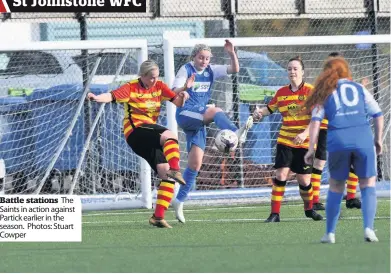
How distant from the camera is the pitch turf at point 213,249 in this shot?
8719 millimetres

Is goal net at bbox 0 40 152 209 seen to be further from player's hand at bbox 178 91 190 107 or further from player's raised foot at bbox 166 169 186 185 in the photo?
player's raised foot at bbox 166 169 186 185

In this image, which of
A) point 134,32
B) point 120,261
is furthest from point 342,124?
point 134,32

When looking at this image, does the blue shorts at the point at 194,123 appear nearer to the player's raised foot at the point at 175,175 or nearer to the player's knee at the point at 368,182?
the player's raised foot at the point at 175,175

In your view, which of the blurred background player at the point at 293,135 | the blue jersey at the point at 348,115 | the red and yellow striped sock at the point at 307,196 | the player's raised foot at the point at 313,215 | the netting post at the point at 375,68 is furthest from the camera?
the netting post at the point at 375,68

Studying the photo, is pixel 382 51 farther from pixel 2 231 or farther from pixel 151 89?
pixel 2 231

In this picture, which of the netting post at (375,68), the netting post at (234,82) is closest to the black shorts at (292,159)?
the netting post at (234,82)

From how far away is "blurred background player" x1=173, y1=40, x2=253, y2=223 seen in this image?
42.6 ft

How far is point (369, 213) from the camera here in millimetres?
9914

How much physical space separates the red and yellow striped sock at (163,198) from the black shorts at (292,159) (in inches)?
45.7

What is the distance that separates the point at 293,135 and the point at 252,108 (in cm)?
343

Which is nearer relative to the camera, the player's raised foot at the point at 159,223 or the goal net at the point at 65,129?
the player's raised foot at the point at 159,223

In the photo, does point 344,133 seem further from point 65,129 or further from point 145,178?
point 65,129

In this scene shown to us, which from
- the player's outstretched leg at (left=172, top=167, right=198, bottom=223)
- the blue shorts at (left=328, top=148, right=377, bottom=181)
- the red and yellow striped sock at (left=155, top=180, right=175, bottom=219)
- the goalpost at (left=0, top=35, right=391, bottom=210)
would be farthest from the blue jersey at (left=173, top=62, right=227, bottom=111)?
the blue shorts at (left=328, top=148, right=377, bottom=181)

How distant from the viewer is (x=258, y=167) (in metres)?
16.4
